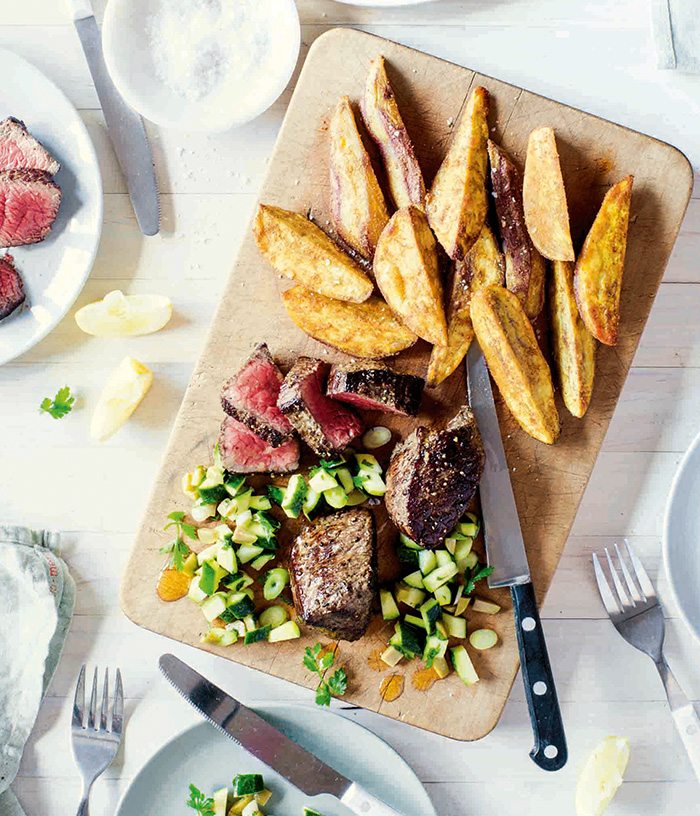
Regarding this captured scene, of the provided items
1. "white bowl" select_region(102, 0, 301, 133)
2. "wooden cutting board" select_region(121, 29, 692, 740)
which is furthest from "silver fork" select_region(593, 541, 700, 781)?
"white bowl" select_region(102, 0, 301, 133)

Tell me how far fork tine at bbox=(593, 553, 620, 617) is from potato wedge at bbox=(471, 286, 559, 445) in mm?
529

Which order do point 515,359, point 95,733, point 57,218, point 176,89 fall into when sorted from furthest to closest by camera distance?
point 95,733
point 57,218
point 176,89
point 515,359

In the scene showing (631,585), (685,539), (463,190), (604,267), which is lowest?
(631,585)

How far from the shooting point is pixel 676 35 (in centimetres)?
250

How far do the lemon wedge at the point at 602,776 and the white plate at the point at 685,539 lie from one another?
0.45m

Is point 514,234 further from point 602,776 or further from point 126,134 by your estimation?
point 602,776

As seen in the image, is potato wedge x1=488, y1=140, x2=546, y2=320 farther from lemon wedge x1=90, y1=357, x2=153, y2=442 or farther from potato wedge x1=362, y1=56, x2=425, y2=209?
lemon wedge x1=90, y1=357, x2=153, y2=442

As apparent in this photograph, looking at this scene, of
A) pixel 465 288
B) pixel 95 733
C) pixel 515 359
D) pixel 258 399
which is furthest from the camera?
pixel 95 733

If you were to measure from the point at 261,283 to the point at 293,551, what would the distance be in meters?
0.79

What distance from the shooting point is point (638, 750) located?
2.70 meters

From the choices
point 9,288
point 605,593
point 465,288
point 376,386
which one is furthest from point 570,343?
point 9,288

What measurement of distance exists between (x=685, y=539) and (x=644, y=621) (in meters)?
0.30

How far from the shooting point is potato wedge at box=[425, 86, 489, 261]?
223cm

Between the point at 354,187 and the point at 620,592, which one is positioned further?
the point at 620,592
